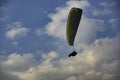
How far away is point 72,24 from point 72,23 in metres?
0.14

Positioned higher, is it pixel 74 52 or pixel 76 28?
pixel 76 28

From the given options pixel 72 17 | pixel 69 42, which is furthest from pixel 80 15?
pixel 69 42

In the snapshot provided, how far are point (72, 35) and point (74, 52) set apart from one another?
2.61 metres

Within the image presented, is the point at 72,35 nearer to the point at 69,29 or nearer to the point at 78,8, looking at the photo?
the point at 69,29

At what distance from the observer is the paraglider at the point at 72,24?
38094 millimetres

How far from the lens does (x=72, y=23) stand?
3894 centimetres

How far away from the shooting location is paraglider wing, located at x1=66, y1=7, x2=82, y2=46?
38.1m

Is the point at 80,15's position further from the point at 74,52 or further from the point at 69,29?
the point at 74,52

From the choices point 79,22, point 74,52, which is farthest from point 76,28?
point 74,52

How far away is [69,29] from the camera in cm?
3922

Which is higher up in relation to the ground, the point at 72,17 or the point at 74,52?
the point at 72,17

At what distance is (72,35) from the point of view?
3975cm

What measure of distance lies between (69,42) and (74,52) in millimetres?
2142

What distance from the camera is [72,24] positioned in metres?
39.0
